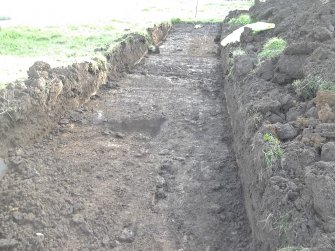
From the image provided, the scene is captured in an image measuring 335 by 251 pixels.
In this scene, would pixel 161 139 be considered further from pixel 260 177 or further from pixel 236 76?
pixel 260 177

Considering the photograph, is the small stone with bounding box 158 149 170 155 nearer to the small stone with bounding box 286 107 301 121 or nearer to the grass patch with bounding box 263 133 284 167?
the small stone with bounding box 286 107 301 121

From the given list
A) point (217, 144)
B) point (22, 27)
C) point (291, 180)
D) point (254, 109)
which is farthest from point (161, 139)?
point (22, 27)

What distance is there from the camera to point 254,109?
584 centimetres

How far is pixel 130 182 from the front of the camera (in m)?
5.84

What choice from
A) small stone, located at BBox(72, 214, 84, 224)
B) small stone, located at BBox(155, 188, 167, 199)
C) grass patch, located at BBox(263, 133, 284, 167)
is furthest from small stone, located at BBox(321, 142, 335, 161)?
small stone, located at BBox(72, 214, 84, 224)

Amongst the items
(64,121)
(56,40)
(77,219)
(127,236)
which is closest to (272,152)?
(127,236)

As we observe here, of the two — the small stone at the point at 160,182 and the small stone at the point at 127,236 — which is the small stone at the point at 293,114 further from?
the small stone at the point at 127,236

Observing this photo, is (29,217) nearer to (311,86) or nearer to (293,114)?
(293,114)

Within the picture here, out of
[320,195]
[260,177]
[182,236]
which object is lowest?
[182,236]

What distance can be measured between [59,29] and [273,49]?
8267mm

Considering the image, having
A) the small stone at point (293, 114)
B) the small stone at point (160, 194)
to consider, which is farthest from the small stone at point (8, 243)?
the small stone at point (293, 114)

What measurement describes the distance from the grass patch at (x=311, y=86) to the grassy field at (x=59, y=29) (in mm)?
5071

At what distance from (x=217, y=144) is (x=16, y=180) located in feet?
11.0

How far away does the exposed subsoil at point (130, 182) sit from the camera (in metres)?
4.76
